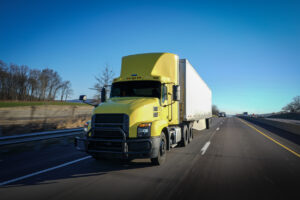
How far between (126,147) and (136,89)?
2.43 metres

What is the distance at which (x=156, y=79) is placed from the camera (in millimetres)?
6613

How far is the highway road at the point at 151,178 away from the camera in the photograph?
147 inches

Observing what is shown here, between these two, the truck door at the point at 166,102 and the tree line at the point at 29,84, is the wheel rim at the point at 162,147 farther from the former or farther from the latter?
the tree line at the point at 29,84

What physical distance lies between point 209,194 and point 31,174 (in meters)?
4.56

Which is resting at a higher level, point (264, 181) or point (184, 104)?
point (184, 104)

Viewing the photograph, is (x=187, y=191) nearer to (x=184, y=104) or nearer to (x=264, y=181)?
(x=264, y=181)

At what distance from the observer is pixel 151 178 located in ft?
15.1

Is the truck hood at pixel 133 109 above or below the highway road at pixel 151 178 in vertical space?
above

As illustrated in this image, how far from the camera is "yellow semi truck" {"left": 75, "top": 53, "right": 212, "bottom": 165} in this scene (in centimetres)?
510

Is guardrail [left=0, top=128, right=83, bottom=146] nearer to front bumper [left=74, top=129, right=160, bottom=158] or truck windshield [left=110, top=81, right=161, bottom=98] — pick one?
front bumper [left=74, top=129, right=160, bottom=158]

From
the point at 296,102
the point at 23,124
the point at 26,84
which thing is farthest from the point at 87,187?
the point at 296,102

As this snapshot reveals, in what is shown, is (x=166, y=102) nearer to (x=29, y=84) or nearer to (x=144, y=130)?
(x=144, y=130)

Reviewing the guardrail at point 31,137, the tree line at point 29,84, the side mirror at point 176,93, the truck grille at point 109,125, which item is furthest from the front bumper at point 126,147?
the tree line at point 29,84

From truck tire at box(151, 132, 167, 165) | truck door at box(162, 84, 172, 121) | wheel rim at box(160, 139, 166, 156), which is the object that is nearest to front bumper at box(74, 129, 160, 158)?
truck tire at box(151, 132, 167, 165)
